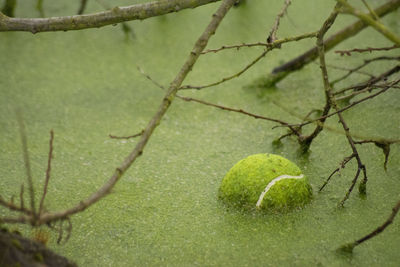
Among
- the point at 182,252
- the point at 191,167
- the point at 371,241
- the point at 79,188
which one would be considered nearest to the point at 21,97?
the point at 79,188

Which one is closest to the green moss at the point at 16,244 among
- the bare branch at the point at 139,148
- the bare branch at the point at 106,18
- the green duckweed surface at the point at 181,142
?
the bare branch at the point at 139,148

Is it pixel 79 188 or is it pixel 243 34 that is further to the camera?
pixel 243 34

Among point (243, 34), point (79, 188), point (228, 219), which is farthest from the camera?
point (243, 34)

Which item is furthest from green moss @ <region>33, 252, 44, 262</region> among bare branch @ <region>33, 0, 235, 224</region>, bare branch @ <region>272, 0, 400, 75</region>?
bare branch @ <region>272, 0, 400, 75</region>

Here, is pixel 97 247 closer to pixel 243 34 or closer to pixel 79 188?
pixel 79 188

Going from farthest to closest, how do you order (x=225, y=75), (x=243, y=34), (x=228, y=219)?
(x=243, y=34) < (x=225, y=75) < (x=228, y=219)

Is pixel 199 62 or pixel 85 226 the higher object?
pixel 199 62

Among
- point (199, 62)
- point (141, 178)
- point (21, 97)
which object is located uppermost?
point (199, 62)
